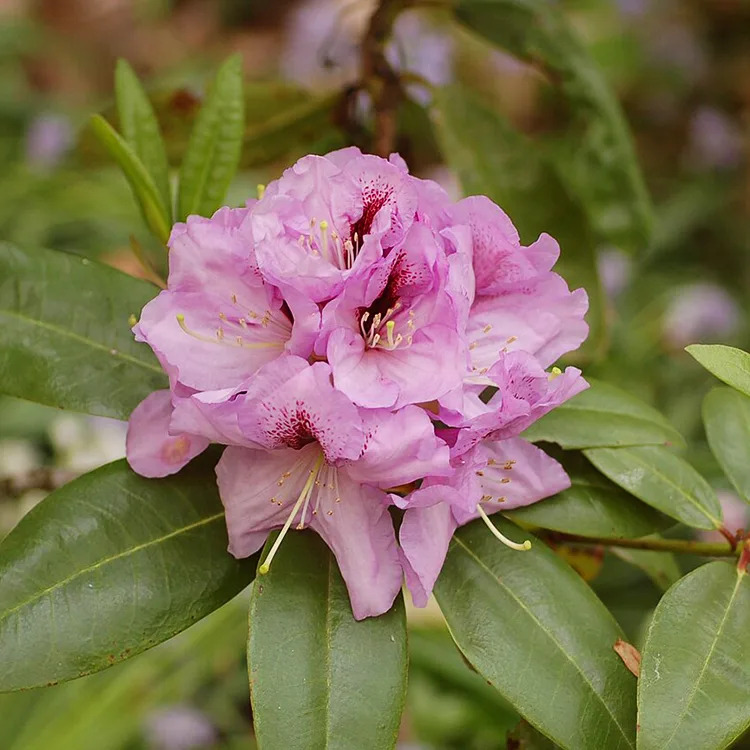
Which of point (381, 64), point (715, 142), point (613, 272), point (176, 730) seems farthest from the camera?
point (715, 142)

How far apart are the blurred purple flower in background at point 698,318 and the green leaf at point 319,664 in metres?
1.67

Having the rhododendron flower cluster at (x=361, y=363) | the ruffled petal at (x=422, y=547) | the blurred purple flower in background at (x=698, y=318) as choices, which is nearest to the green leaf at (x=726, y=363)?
the rhododendron flower cluster at (x=361, y=363)

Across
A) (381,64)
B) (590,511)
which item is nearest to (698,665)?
(590,511)

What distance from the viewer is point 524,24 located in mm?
942

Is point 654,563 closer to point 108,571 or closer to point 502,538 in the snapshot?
point 502,538

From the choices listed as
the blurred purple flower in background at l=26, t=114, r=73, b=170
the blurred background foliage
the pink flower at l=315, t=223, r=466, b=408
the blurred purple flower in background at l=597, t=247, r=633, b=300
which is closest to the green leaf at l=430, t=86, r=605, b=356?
the blurred background foliage

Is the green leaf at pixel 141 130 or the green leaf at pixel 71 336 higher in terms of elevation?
the green leaf at pixel 141 130

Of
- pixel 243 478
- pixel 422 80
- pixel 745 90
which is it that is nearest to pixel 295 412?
pixel 243 478

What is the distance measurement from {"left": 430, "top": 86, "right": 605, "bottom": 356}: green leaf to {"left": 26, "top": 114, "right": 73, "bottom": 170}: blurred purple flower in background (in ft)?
4.76

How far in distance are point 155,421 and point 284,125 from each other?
Result: 454 mm

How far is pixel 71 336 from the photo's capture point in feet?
2.17

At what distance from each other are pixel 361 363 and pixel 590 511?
196 mm

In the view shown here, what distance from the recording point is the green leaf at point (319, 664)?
0.53 metres

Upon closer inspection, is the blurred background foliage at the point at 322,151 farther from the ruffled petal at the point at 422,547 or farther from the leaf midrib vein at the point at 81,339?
the leaf midrib vein at the point at 81,339
